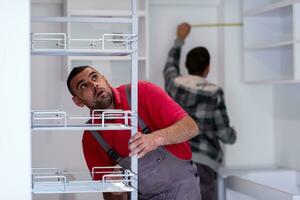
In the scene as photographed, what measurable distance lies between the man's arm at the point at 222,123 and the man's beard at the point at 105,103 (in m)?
1.54

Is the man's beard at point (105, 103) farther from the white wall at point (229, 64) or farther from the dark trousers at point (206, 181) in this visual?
the white wall at point (229, 64)

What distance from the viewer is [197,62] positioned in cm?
423

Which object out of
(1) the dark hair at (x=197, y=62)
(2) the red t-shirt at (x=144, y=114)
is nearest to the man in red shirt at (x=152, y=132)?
(2) the red t-shirt at (x=144, y=114)

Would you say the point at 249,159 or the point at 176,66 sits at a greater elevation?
the point at 176,66

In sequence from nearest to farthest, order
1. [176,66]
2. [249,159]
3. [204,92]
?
[204,92], [176,66], [249,159]

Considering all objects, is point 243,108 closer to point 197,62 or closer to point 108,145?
point 197,62

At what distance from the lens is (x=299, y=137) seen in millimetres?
4465

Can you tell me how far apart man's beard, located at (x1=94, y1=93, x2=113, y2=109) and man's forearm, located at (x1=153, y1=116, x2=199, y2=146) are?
28 centimetres

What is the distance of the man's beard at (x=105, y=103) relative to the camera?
8.91ft

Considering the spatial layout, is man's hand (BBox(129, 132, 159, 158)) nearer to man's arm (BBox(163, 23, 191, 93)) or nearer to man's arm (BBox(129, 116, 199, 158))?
man's arm (BBox(129, 116, 199, 158))

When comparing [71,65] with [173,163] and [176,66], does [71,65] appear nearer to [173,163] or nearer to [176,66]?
[176,66]
